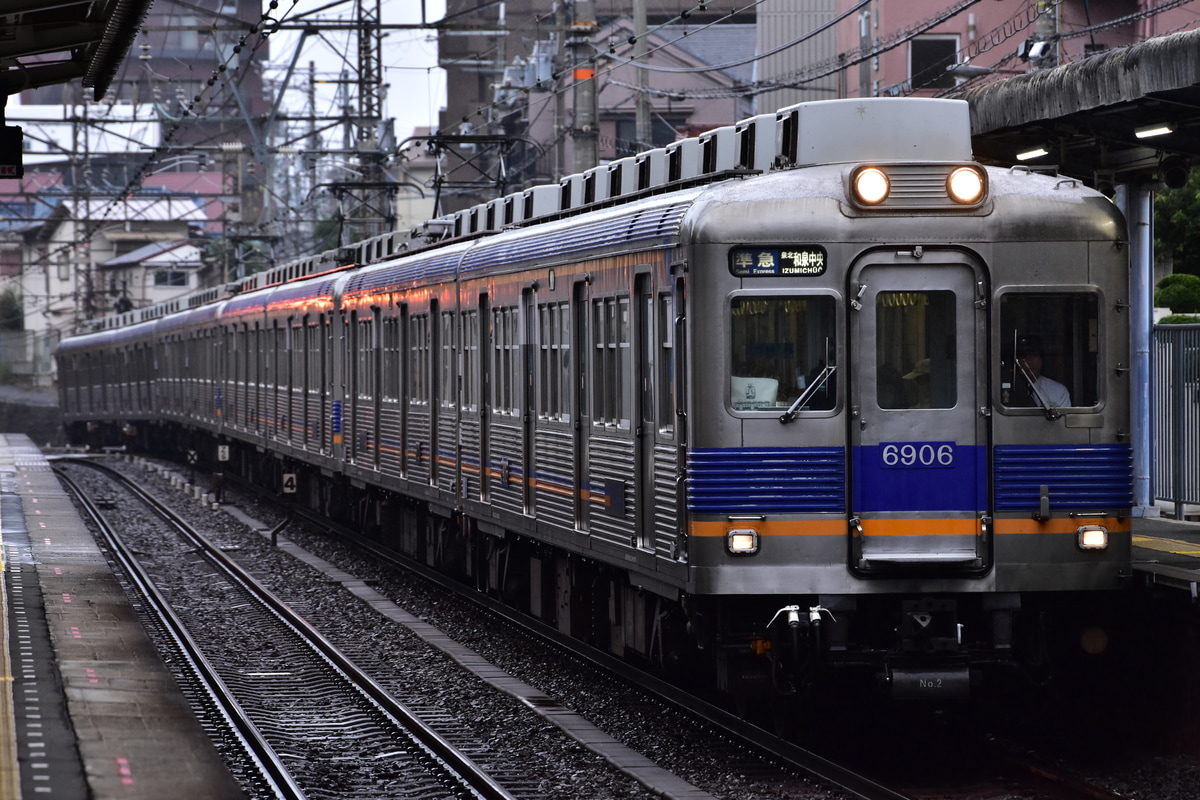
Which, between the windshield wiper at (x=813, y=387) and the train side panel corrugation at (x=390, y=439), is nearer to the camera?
the windshield wiper at (x=813, y=387)

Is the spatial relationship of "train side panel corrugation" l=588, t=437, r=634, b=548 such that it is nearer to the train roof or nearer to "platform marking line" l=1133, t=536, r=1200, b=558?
the train roof

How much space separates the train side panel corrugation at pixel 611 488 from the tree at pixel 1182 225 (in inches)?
658

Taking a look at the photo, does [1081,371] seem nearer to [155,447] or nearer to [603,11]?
[155,447]

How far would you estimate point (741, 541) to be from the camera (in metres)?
8.78

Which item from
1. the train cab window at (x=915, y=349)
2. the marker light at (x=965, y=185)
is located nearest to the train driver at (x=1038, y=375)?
the train cab window at (x=915, y=349)

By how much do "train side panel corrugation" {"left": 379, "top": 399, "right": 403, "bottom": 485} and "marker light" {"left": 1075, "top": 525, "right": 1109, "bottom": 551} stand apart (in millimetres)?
9849

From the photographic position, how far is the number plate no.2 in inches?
350

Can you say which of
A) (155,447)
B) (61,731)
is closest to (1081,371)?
(61,731)

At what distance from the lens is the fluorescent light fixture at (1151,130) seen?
10438 mm

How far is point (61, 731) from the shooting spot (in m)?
8.95

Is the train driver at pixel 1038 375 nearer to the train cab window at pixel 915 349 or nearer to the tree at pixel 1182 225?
the train cab window at pixel 915 349

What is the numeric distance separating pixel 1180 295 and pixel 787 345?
12.7 m

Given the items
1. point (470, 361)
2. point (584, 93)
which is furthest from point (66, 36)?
point (584, 93)

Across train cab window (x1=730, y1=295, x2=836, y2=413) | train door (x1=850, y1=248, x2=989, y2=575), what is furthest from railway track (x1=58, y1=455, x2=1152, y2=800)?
train cab window (x1=730, y1=295, x2=836, y2=413)
